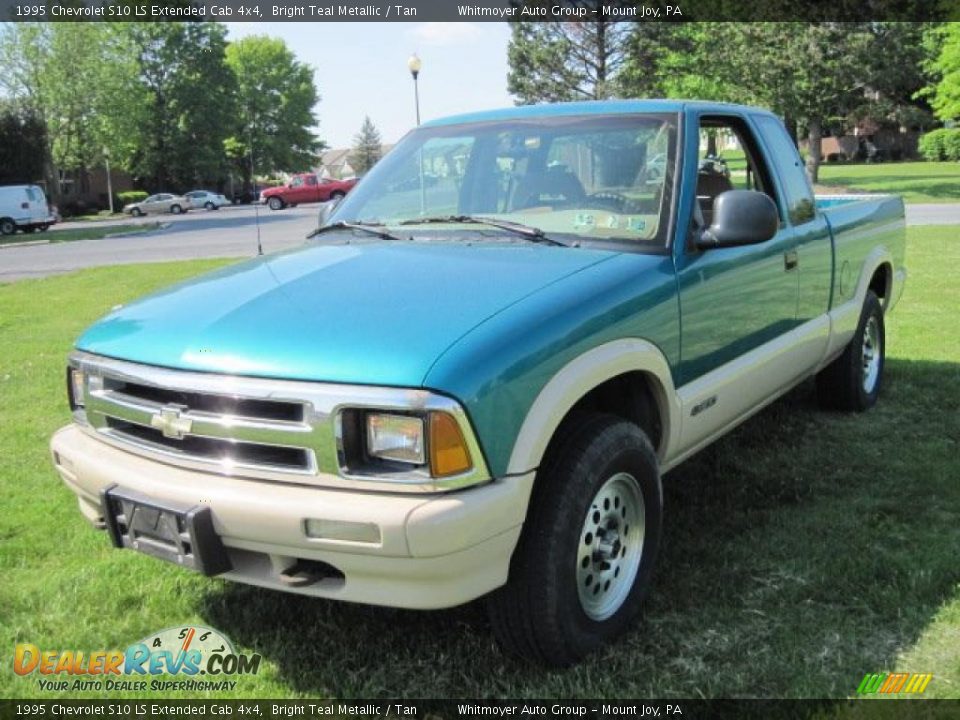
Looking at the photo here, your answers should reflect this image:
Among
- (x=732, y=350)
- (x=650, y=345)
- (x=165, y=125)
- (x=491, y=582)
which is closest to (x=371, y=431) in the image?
(x=491, y=582)

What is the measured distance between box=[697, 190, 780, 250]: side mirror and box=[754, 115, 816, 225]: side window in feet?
3.59

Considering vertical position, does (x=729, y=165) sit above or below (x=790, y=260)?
above

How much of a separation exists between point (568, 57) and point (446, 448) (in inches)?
1649

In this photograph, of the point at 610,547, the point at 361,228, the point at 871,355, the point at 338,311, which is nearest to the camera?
the point at 338,311

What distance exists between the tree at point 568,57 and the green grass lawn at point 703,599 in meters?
37.6

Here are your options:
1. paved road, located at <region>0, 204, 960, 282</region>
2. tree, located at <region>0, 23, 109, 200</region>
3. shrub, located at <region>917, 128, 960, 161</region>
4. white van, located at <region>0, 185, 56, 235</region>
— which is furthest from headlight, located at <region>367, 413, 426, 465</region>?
shrub, located at <region>917, 128, 960, 161</region>

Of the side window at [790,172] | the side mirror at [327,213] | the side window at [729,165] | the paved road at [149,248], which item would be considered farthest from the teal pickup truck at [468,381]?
the paved road at [149,248]

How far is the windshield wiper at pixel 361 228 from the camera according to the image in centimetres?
379

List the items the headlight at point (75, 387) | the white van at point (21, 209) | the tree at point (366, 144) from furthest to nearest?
the tree at point (366, 144) < the white van at point (21, 209) < the headlight at point (75, 387)

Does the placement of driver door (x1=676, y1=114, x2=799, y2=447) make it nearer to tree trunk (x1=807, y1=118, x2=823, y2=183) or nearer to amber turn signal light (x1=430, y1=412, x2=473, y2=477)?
amber turn signal light (x1=430, y1=412, x2=473, y2=477)

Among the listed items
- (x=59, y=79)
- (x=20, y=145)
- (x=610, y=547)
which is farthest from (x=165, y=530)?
(x=59, y=79)

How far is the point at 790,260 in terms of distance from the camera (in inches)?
172

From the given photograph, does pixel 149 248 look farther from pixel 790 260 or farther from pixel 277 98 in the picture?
pixel 277 98

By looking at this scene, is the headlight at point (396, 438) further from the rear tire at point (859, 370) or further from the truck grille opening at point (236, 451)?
the rear tire at point (859, 370)
